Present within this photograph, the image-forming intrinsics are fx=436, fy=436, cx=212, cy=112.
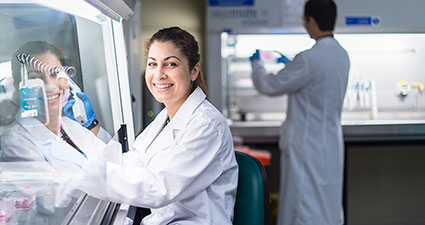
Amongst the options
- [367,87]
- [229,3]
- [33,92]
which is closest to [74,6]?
[33,92]

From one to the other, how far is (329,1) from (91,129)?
1726 millimetres

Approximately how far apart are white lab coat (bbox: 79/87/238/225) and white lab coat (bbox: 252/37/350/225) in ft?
4.23

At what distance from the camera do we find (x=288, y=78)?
101 inches

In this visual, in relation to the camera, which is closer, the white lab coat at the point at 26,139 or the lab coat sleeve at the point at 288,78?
the white lab coat at the point at 26,139

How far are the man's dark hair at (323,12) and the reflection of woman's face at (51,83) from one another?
5.77 ft

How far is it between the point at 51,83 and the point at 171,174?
1.24 ft

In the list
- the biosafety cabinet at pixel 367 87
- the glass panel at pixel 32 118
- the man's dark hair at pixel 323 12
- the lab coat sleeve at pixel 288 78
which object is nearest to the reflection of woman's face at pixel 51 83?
the glass panel at pixel 32 118

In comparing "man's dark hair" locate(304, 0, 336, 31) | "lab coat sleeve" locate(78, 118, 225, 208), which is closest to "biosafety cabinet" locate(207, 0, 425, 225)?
"man's dark hair" locate(304, 0, 336, 31)

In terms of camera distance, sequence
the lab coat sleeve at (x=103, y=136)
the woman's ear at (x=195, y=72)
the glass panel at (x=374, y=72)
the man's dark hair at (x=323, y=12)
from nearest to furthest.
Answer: the woman's ear at (x=195, y=72)
the lab coat sleeve at (x=103, y=136)
the man's dark hair at (x=323, y=12)
the glass panel at (x=374, y=72)

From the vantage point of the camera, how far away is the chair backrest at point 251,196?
4.68 feet

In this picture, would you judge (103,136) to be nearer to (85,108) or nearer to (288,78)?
(85,108)

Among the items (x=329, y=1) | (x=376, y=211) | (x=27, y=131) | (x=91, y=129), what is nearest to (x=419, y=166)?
(x=376, y=211)

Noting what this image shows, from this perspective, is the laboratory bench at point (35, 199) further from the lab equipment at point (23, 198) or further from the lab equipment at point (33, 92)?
the lab equipment at point (33, 92)

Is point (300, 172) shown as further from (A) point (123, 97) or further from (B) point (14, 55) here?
(B) point (14, 55)
